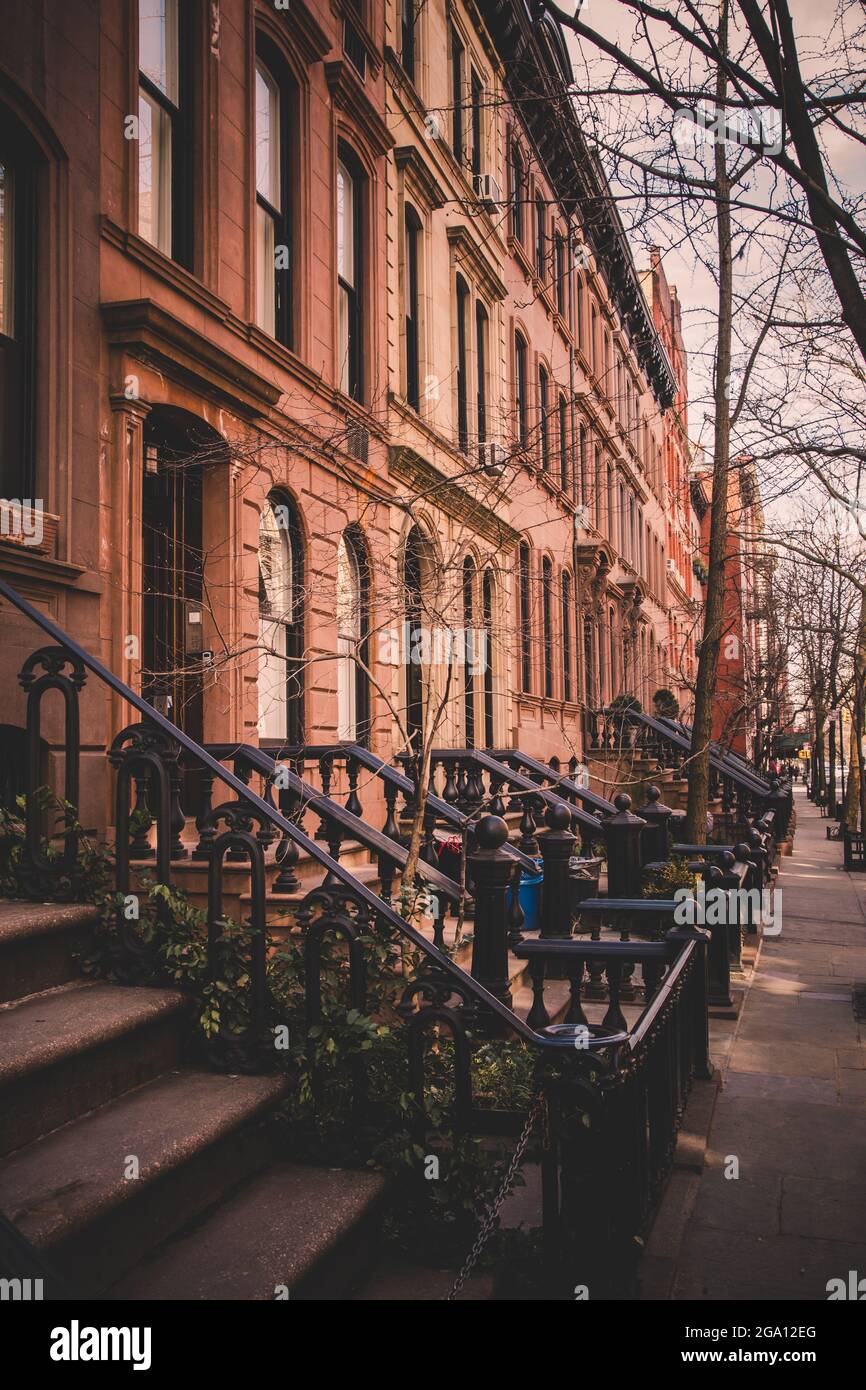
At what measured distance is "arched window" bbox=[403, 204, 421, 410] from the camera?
1382cm

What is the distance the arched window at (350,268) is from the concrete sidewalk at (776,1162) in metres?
7.88

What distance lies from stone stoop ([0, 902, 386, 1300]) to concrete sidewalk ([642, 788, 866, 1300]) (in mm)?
1328

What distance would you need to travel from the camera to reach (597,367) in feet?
91.6

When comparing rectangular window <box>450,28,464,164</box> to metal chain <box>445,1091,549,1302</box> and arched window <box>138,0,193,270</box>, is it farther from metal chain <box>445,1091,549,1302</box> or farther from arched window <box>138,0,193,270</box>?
metal chain <box>445,1091,549,1302</box>

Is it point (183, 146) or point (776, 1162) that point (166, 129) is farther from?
point (776, 1162)

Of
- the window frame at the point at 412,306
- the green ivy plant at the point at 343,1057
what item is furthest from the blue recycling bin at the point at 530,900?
the window frame at the point at 412,306

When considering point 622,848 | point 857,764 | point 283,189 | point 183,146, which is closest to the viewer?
point 183,146

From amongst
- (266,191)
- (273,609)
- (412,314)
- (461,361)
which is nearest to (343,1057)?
(273,609)

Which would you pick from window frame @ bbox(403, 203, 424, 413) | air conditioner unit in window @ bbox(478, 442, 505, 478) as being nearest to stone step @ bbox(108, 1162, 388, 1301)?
air conditioner unit in window @ bbox(478, 442, 505, 478)

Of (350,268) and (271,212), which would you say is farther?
(350,268)

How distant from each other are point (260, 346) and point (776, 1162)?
749 centimetres

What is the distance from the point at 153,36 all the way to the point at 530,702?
42.7 ft

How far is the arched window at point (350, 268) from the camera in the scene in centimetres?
1174

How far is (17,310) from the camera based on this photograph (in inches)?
246
